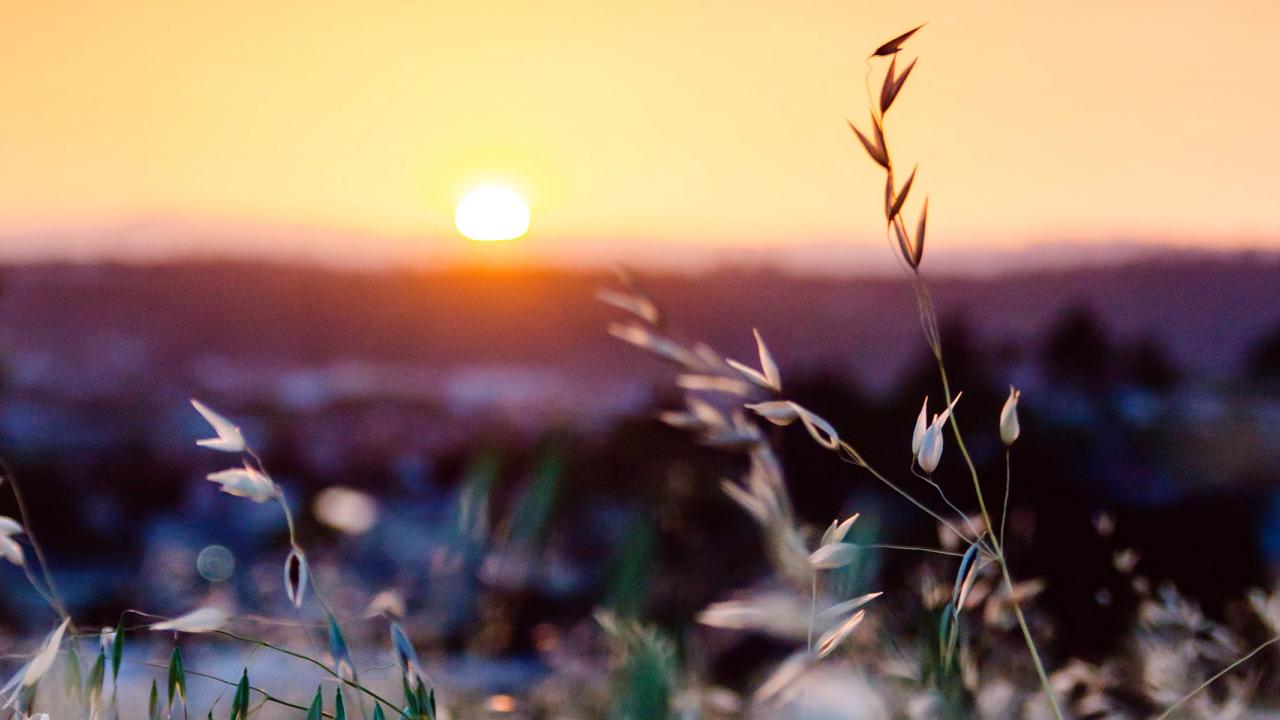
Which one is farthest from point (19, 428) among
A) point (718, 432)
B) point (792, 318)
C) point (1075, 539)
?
point (718, 432)

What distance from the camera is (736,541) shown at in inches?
107

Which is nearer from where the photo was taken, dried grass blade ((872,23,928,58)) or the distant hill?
dried grass blade ((872,23,928,58))

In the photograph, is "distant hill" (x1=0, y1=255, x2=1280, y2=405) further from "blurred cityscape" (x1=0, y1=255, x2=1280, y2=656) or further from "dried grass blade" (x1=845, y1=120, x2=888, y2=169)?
"dried grass blade" (x1=845, y1=120, x2=888, y2=169)

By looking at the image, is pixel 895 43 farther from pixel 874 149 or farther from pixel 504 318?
pixel 504 318

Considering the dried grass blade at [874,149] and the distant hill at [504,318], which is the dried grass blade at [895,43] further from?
the distant hill at [504,318]

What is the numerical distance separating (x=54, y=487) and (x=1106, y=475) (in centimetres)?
331

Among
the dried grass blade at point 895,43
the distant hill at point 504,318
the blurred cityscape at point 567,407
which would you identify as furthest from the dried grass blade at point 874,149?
the distant hill at point 504,318

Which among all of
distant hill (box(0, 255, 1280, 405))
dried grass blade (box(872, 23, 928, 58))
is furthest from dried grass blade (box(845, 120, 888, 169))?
distant hill (box(0, 255, 1280, 405))

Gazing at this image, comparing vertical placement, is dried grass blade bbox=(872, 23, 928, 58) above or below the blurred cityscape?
above

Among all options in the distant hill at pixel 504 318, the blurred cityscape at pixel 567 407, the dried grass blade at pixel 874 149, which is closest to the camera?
the dried grass blade at pixel 874 149

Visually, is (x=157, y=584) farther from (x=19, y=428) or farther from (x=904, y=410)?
(x=904, y=410)

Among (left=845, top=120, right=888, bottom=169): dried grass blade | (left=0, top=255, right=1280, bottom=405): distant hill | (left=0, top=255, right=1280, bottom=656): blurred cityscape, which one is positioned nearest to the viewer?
(left=845, top=120, right=888, bottom=169): dried grass blade

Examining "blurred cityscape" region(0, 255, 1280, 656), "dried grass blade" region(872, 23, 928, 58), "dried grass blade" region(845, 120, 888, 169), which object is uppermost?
"dried grass blade" region(872, 23, 928, 58)

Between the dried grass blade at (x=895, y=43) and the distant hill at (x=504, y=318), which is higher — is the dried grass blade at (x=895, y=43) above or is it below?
above
